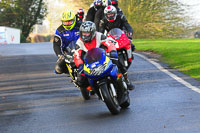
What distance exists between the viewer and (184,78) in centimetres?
1366

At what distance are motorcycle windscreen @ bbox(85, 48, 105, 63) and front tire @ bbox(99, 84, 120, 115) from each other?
0.48 meters

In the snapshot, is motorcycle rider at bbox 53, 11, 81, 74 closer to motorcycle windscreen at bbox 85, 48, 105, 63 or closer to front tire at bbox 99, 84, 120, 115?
motorcycle windscreen at bbox 85, 48, 105, 63

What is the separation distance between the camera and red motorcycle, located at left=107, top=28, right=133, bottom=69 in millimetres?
11039

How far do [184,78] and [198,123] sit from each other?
6205 millimetres

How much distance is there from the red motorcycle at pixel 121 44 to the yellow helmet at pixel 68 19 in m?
0.87

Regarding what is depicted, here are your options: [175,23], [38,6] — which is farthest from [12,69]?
[38,6]

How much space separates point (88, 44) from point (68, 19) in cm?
209

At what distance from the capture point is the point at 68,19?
1133cm

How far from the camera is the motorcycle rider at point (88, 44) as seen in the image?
29.9 feet

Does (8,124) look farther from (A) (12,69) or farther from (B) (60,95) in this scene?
(A) (12,69)

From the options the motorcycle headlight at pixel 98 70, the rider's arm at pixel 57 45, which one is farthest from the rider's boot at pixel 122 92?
the rider's arm at pixel 57 45

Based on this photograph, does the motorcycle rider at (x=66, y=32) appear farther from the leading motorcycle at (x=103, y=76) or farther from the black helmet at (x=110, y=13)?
the leading motorcycle at (x=103, y=76)

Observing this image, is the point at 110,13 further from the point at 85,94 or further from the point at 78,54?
the point at 78,54

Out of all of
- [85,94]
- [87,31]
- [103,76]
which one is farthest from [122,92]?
[85,94]
